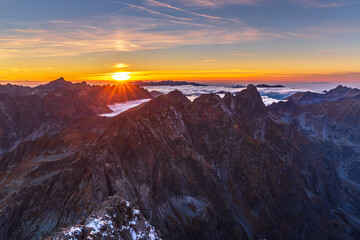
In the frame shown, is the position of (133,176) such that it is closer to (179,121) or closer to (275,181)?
(179,121)

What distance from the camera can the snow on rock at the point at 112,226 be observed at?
32969mm

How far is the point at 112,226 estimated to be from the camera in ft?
121

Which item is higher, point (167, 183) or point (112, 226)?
point (112, 226)

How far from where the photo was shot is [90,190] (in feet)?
216

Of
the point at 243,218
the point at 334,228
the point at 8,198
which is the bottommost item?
the point at 334,228

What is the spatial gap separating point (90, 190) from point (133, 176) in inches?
520

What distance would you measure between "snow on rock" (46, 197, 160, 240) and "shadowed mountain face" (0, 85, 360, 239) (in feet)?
0.75

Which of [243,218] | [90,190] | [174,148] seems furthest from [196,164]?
[90,190]

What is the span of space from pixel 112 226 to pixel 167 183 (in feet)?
141

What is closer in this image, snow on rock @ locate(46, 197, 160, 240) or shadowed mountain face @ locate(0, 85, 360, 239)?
snow on rock @ locate(46, 197, 160, 240)

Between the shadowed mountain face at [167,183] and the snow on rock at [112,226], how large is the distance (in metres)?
0.23

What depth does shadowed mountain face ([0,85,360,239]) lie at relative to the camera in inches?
2633

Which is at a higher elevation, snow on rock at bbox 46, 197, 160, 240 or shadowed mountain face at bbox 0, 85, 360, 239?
snow on rock at bbox 46, 197, 160, 240

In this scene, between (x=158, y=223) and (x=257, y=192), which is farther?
(x=257, y=192)
